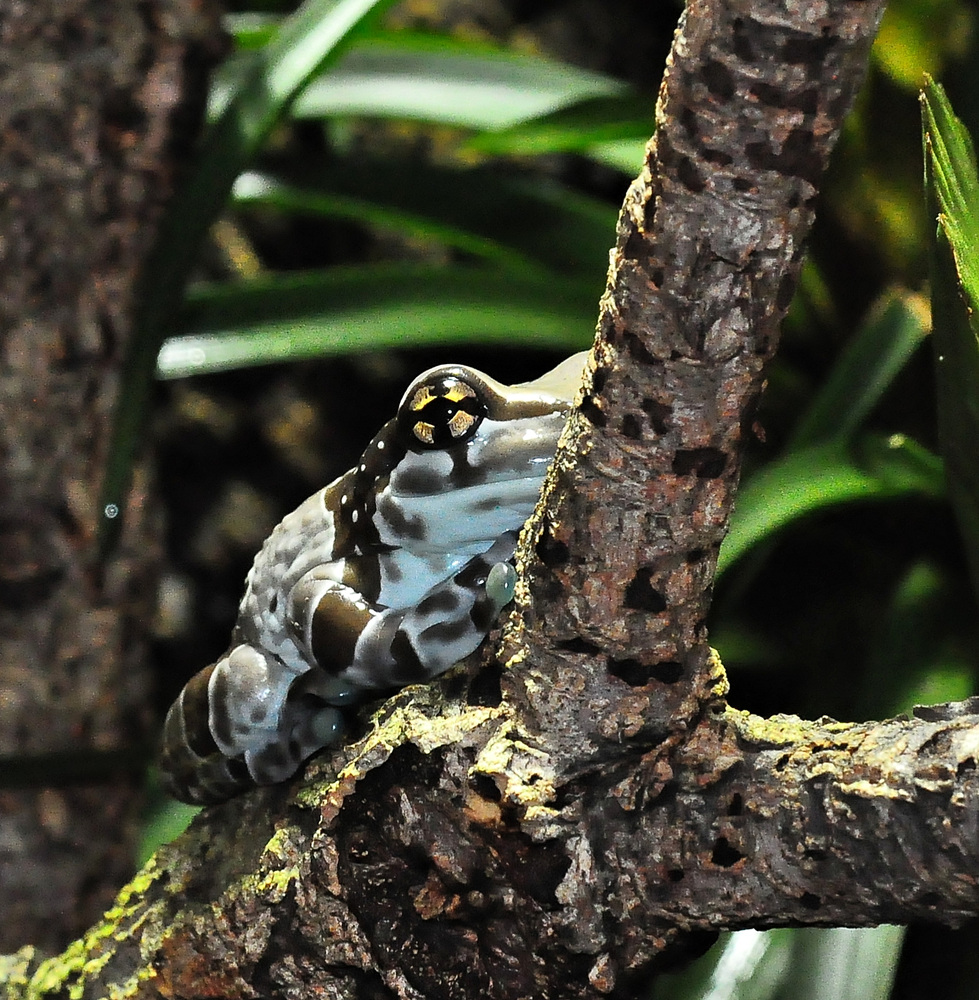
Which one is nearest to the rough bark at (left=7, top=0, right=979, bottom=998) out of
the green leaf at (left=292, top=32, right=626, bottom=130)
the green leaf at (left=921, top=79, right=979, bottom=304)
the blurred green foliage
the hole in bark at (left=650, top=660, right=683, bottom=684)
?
the hole in bark at (left=650, top=660, right=683, bottom=684)

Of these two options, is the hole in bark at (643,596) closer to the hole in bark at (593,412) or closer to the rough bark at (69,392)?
the hole in bark at (593,412)

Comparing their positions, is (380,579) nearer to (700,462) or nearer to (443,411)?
(443,411)

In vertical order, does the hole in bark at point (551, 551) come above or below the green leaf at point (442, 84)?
below

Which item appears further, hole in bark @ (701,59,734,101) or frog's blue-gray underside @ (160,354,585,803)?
frog's blue-gray underside @ (160,354,585,803)

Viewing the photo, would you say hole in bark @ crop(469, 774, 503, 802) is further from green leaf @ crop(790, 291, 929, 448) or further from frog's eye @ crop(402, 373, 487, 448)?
green leaf @ crop(790, 291, 929, 448)

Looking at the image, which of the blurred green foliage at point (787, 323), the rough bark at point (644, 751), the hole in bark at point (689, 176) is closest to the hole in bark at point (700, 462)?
→ the rough bark at point (644, 751)

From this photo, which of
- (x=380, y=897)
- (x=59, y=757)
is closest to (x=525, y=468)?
(x=380, y=897)
